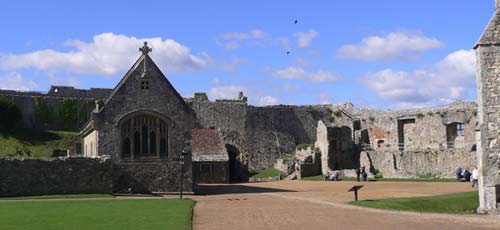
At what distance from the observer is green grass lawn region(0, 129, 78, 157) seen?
57.6 m

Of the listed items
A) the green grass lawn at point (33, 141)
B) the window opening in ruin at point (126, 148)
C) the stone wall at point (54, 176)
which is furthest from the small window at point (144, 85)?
the green grass lawn at point (33, 141)

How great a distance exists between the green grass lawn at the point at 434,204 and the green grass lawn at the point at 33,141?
3694 centimetres

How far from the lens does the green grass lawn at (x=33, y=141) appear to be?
57569 mm

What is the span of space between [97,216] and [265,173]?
44.6 meters

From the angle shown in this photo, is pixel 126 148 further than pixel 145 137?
No

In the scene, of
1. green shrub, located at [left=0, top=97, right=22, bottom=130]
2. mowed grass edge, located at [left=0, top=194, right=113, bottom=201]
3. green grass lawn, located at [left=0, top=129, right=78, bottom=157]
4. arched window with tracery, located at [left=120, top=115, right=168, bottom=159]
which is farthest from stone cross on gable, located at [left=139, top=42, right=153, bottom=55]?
green shrub, located at [left=0, top=97, right=22, bottom=130]

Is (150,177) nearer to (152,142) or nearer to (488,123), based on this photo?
(152,142)

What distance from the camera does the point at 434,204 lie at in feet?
91.5

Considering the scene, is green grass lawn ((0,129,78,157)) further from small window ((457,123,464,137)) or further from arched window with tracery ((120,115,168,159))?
small window ((457,123,464,137))

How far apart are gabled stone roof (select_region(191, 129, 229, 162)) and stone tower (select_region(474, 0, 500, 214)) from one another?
102 feet

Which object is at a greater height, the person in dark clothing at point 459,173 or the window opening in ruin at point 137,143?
the window opening in ruin at point 137,143

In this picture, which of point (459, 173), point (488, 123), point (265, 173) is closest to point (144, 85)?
point (488, 123)

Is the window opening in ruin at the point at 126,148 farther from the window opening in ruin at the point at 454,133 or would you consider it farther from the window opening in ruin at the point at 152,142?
the window opening in ruin at the point at 454,133

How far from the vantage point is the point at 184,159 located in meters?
37.9
